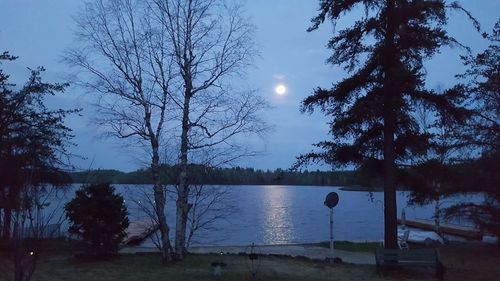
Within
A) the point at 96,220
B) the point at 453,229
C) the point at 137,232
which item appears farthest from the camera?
the point at 453,229

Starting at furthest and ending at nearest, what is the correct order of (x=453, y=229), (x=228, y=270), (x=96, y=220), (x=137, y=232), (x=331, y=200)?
(x=453, y=229), (x=137, y=232), (x=331, y=200), (x=96, y=220), (x=228, y=270)

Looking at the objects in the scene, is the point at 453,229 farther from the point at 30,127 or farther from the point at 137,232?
the point at 30,127

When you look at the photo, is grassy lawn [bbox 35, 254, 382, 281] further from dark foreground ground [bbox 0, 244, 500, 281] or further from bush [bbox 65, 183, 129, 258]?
bush [bbox 65, 183, 129, 258]

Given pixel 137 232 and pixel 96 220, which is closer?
pixel 96 220

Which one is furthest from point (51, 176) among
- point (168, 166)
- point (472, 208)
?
point (472, 208)

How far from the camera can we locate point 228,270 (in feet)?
49.2

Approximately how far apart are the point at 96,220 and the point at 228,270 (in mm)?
4911

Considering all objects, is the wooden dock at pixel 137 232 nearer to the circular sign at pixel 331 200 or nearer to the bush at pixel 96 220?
the bush at pixel 96 220

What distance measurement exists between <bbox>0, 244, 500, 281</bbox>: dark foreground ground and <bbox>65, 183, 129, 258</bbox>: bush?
0.57 metres

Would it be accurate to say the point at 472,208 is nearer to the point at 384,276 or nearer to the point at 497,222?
the point at 497,222

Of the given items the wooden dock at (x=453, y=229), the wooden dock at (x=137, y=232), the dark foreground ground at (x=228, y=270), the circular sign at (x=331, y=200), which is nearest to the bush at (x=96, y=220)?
the dark foreground ground at (x=228, y=270)

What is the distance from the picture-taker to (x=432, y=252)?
15.1 metres

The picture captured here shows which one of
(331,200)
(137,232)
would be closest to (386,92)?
(331,200)

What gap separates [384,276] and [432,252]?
1491mm
